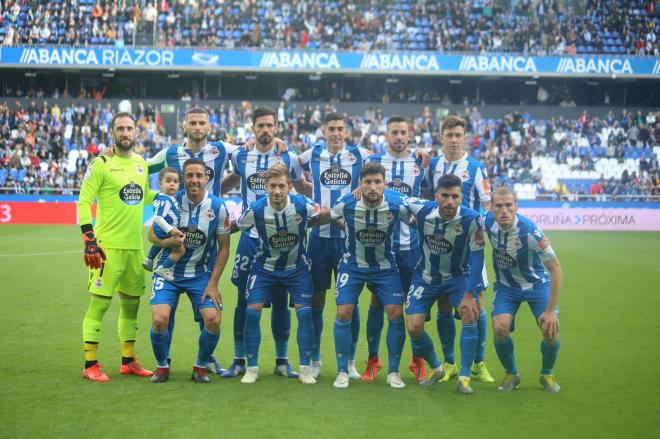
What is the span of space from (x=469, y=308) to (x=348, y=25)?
1128 inches

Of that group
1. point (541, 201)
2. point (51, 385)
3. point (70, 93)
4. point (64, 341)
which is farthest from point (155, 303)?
point (70, 93)

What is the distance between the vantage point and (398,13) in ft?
115

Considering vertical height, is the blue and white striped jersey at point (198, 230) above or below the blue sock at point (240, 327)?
above

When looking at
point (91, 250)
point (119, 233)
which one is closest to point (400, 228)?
point (119, 233)

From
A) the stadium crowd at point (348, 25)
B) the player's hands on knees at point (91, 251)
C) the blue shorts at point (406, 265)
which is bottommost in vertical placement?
the blue shorts at point (406, 265)

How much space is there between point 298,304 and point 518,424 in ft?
7.54

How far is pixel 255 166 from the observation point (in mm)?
7883

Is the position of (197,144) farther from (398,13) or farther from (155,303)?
(398,13)

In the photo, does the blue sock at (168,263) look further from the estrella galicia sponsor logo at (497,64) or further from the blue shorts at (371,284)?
the estrella galicia sponsor logo at (497,64)

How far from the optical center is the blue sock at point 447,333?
7457mm

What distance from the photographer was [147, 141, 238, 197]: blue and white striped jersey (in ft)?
26.0

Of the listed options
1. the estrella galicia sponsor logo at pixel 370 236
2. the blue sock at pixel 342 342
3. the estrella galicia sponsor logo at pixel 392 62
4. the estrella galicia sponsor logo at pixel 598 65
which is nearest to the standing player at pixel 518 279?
the estrella galicia sponsor logo at pixel 370 236

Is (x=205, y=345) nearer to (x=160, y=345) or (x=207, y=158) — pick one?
(x=160, y=345)

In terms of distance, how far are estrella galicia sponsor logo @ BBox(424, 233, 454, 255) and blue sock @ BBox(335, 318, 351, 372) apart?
3.33 ft
